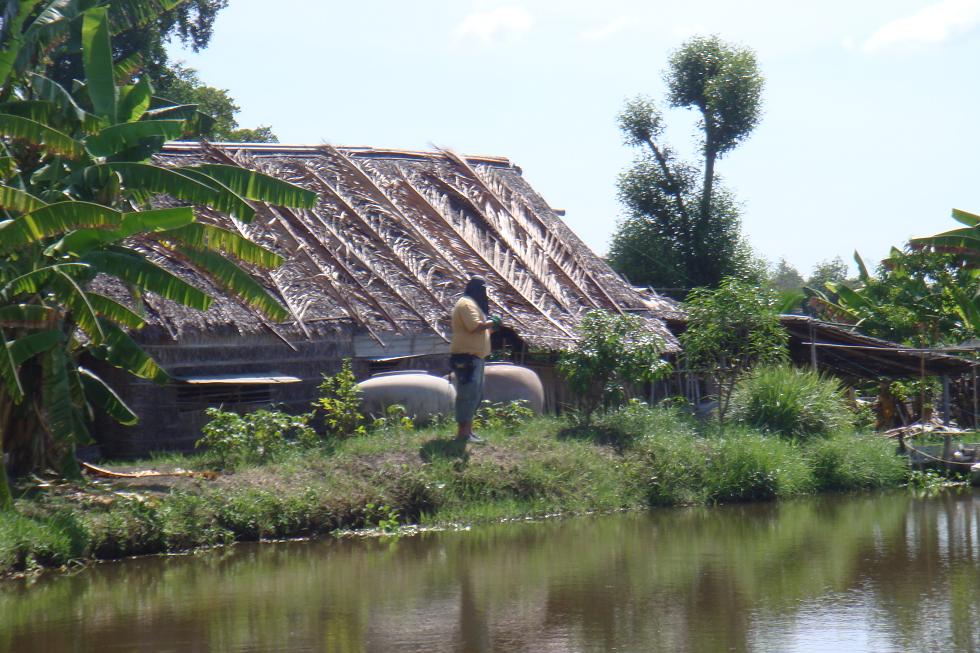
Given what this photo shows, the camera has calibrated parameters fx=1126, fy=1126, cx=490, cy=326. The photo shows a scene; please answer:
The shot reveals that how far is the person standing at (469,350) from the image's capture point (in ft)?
45.2

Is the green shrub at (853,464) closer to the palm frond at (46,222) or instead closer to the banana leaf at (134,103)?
the banana leaf at (134,103)

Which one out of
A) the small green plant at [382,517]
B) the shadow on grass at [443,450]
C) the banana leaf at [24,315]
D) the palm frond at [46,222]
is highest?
the palm frond at [46,222]

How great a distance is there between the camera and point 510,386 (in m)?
16.4

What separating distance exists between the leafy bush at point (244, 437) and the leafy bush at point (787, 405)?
7.42 metres

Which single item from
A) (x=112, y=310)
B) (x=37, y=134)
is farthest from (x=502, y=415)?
(x=37, y=134)

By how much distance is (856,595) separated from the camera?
29.2ft

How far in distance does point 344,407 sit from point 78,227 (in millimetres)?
4672

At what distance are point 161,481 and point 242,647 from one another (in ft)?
16.8

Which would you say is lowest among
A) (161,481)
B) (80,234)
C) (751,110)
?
(161,481)

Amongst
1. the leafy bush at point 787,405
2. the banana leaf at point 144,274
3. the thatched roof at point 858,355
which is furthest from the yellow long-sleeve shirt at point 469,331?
the thatched roof at point 858,355

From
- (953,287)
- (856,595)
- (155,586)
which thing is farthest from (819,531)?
(953,287)

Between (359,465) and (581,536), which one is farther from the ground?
(359,465)

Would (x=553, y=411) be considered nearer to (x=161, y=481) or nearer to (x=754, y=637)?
(x=161, y=481)

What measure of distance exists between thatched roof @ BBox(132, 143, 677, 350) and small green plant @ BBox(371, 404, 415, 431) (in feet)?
4.76
